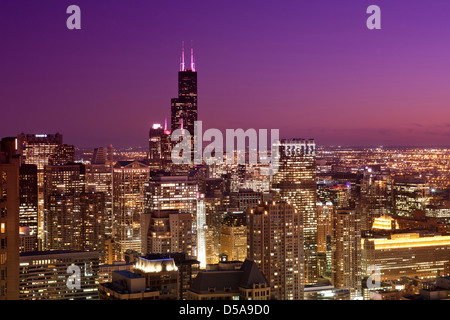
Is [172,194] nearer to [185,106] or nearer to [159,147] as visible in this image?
[159,147]

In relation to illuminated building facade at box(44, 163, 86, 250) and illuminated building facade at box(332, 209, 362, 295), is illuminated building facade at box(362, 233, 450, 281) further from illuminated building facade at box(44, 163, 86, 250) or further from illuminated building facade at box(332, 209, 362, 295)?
illuminated building facade at box(44, 163, 86, 250)

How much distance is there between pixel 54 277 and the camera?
13.0m

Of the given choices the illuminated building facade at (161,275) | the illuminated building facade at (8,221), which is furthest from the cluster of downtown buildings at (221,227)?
the illuminated building facade at (8,221)

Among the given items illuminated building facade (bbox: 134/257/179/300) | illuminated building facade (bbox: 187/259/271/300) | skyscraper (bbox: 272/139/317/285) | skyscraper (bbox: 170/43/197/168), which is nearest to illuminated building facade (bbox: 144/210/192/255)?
skyscraper (bbox: 272/139/317/285)

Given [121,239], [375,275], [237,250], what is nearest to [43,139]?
[121,239]

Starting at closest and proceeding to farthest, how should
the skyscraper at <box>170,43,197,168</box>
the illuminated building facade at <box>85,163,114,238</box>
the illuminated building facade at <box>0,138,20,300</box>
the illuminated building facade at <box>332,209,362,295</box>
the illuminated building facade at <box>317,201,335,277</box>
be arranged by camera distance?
the illuminated building facade at <box>0,138,20,300</box> < the illuminated building facade at <box>332,209,362,295</box> < the illuminated building facade at <box>317,201,335,277</box> < the illuminated building facade at <box>85,163,114,238</box> < the skyscraper at <box>170,43,197,168</box>

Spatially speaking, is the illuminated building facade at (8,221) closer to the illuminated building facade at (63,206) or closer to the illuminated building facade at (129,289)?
the illuminated building facade at (129,289)

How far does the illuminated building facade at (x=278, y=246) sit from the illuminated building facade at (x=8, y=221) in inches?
352

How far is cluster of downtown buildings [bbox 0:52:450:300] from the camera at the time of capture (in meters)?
10.7

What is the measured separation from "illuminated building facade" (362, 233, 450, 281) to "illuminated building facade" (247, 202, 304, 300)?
5.00 m

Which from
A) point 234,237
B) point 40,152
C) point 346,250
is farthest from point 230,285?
point 40,152

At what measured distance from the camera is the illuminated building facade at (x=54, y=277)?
1248cm

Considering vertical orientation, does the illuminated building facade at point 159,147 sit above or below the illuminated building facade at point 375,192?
above

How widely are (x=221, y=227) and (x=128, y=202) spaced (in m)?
5.57
